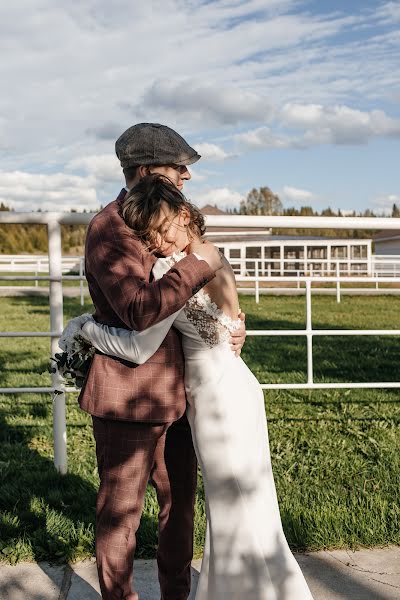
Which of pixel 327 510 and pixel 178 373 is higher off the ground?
pixel 178 373

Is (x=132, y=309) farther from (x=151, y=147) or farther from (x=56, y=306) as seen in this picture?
(x=56, y=306)

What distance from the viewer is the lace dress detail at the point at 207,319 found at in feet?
7.20

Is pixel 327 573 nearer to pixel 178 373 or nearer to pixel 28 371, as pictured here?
pixel 178 373

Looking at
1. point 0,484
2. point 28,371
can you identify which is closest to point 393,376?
point 28,371

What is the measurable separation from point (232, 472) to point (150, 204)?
92cm

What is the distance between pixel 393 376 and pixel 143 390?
18.0 feet

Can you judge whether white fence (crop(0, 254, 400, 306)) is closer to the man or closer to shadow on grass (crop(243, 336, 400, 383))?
shadow on grass (crop(243, 336, 400, 383))

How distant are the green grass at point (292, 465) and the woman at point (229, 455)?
723mm

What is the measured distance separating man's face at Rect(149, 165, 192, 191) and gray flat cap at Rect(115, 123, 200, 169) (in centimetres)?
2

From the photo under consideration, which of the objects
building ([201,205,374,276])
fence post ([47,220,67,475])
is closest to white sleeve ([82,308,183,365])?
fence post ([47,220,67,475])

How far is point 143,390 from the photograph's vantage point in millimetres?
2188

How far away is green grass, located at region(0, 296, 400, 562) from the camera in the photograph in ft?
10.2

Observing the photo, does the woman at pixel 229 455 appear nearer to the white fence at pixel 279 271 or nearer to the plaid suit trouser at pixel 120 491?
the plaid suit trouser at pixel 120 491

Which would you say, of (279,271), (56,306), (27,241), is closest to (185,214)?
(56,306)
